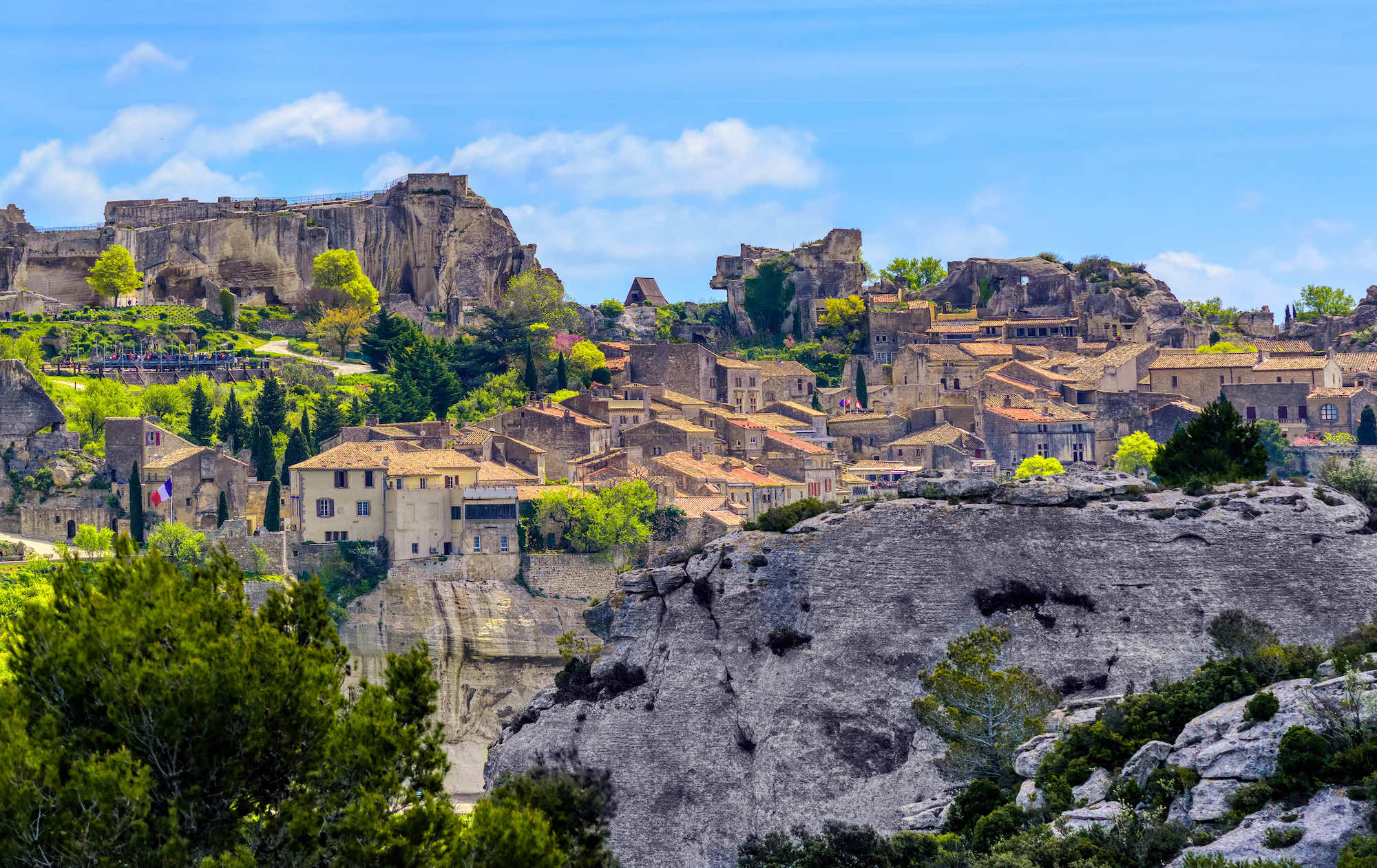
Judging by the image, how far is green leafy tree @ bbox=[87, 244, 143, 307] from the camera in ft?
384

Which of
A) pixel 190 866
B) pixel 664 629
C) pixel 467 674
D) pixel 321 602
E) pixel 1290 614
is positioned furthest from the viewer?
pixel 467 674

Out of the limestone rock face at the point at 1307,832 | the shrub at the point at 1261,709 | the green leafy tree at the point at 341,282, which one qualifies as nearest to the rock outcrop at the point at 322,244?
the green leafy tree at the point at 341,282

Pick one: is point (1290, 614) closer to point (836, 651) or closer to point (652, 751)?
point (836, 651)

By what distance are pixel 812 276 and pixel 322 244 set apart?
93.9 feet

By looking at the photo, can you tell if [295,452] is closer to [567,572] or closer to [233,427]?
[233,427]

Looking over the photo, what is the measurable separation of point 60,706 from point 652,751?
22137 millimetres

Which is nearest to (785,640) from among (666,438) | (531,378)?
(666,438)

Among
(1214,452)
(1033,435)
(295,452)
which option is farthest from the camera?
(1033,435)

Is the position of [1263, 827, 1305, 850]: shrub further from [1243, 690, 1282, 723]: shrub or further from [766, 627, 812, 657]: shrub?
[766, 627, 812, 657]: shrub

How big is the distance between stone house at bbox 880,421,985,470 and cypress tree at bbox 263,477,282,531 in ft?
95.6

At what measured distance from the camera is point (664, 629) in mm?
53094

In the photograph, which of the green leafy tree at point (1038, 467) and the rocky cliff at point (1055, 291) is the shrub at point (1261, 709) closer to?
the green leafy tree at point (1038, 467)

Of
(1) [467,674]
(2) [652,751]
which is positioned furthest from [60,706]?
(1) [467,674]

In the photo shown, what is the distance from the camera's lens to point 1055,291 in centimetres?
12838
